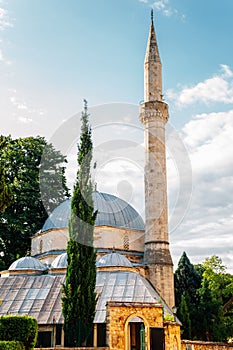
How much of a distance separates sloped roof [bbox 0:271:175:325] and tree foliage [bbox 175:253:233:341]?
17.7ft

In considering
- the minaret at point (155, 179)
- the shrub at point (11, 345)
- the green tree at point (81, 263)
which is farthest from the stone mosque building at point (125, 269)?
the shrub at point (11, 345)

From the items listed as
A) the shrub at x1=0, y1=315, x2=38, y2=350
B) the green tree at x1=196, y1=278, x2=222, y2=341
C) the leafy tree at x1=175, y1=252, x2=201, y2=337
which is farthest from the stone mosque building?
the leafy tree at x1=175, y1=252, x2=201, y2=337

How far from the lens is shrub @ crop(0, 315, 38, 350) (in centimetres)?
1248

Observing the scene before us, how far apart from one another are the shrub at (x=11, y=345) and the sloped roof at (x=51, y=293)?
5.59 meters

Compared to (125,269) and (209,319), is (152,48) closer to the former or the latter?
(125,269)

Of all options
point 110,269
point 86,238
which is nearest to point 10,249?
point 110,269

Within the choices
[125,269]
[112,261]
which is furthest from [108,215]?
[125,269]

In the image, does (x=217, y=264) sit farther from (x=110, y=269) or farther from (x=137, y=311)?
(x=137, y=311)

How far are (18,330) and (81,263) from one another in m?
4.46

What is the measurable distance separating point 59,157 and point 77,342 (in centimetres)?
2133

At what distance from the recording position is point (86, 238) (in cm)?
1686

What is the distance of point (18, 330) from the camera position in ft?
41.1

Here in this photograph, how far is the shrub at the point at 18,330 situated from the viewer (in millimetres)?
12477

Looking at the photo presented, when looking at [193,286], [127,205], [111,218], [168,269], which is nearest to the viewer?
[168,269]
